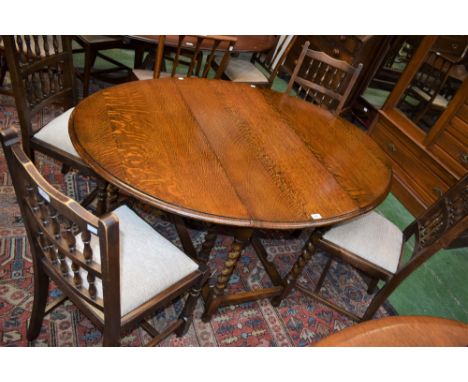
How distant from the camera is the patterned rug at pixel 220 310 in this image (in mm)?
1493

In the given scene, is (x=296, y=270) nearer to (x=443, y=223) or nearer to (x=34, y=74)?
(x=443, y=223)

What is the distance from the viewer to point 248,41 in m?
3.01

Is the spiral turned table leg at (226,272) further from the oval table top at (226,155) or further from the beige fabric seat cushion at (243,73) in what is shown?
the beige fabric seat cushion at (243,73)

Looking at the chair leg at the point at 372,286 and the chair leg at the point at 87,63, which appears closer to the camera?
the chair leg at the point at 372,286

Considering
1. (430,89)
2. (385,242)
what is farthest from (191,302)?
(430,89)

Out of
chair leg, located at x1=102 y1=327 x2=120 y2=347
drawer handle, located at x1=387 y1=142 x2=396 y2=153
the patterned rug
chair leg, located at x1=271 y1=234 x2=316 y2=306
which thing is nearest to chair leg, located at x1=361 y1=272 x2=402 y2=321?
the patterned rug

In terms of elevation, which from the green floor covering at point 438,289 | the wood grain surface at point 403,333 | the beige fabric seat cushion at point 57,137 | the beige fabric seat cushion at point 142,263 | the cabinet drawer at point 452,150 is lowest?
the green floor covering at point 438,289

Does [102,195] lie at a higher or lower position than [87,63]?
lower

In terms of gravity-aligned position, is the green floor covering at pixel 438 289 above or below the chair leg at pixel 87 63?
below

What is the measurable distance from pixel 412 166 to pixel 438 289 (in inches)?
42.9

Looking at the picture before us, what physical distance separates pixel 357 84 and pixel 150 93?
279cm

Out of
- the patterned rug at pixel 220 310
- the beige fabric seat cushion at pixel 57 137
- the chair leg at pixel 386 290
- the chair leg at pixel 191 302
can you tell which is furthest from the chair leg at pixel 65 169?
the chair leg at pixel 386 290

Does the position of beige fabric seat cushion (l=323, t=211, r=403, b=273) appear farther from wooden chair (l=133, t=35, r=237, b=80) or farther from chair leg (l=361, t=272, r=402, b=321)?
wooden chair (l=133, t=35, r=237, b=80)

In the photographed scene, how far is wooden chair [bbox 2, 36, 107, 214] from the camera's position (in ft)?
4.99
